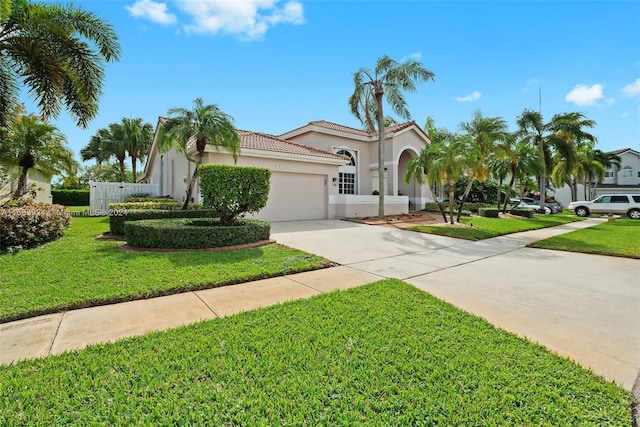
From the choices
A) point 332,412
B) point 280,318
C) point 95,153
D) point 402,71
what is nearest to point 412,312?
point 280,318

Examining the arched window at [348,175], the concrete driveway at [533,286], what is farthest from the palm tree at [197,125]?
the arched window at [348,175]

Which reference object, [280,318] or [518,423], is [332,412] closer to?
[518,423]

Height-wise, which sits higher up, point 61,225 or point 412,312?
point 61,225

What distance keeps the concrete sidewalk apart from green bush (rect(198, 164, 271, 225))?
8.83ft

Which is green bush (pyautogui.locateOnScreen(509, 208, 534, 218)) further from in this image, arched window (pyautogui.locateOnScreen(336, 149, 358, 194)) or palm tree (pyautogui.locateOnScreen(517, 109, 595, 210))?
arched window (pyautogui.locateOnScreen(336, 149, 358, 194))

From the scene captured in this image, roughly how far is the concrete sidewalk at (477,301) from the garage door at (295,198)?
8.15m

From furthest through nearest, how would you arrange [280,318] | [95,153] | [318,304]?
[95,153]
[318,304]
[280,318]

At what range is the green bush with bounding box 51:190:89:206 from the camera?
101ft

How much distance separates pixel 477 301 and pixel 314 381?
334 cm

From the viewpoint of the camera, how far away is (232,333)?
3.46m

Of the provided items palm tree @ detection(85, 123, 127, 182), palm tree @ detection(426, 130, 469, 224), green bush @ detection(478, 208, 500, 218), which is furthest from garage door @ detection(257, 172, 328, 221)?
palm tree @ detection(85, 123, 127, 182)

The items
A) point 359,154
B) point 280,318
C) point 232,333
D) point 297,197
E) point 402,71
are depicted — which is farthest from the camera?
point 359,154

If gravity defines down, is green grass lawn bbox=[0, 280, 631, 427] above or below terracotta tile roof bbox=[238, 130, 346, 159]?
below

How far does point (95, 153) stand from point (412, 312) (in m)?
39.6
